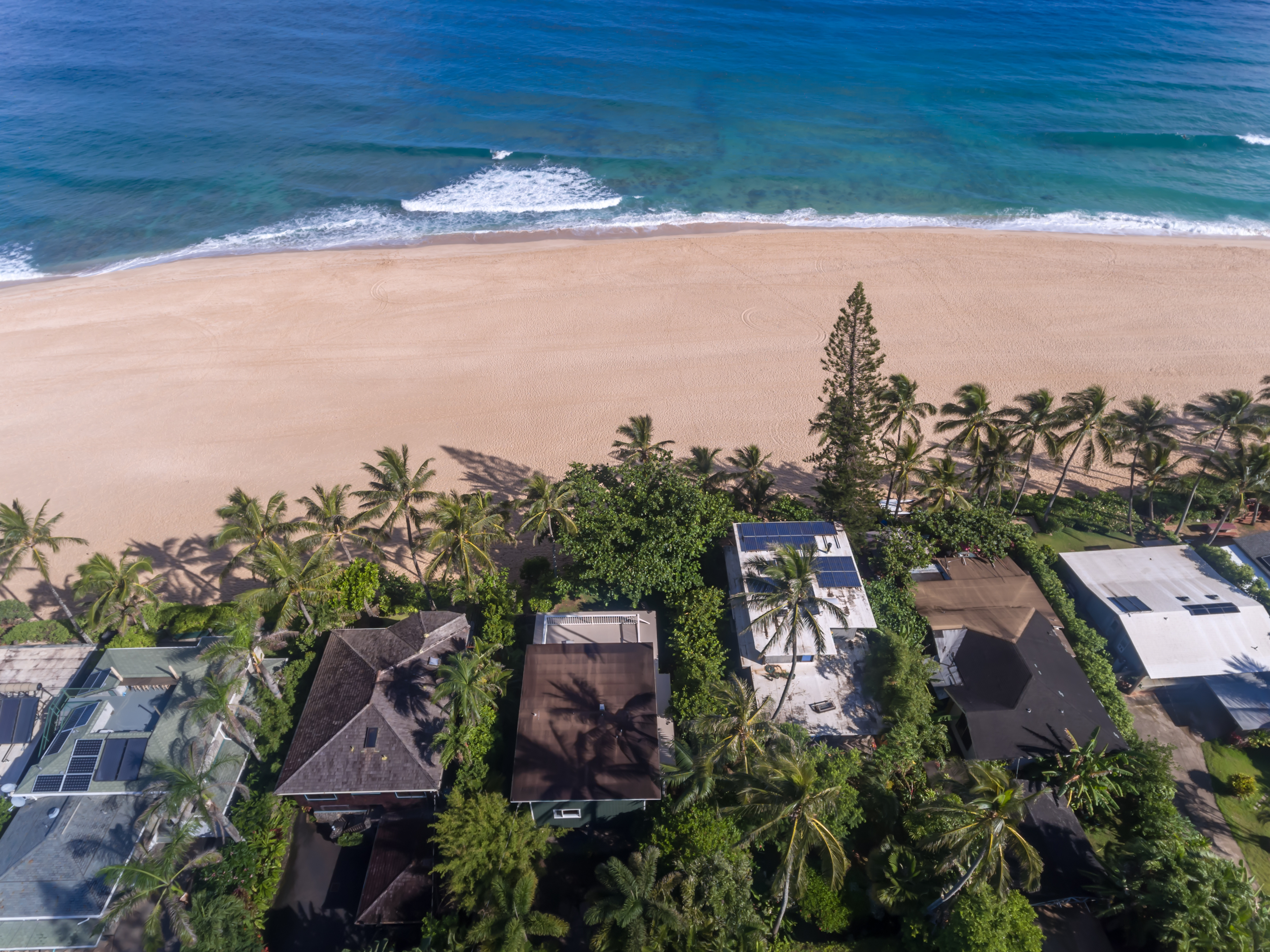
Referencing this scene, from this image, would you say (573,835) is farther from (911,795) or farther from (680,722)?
(911,795)

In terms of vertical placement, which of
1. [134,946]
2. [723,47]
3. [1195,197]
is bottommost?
[134,946]

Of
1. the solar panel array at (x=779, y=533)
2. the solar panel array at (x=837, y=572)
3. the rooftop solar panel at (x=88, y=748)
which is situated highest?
the solar panel array at (x=779, y=533)

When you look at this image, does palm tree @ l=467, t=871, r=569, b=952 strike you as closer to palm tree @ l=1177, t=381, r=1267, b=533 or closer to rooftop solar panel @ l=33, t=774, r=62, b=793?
rooftop solar panel @ l=33, t=774, r=62, b=793

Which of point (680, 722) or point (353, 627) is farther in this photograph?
point (353, 627)

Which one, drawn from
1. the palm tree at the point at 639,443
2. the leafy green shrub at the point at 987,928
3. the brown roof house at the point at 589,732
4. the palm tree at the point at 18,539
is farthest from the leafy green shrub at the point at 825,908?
the palm tree at the point at 18,539

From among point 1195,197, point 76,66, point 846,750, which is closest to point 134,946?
point 846,750

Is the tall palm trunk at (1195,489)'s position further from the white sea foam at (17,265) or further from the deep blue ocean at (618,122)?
the white sea foam at (17,265)
